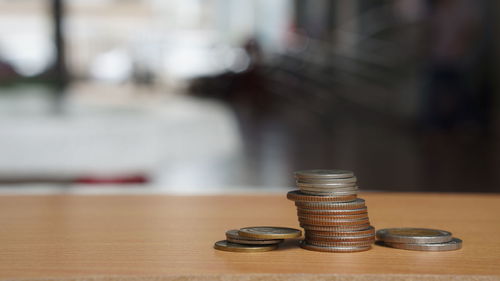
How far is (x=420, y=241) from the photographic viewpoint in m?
0.95

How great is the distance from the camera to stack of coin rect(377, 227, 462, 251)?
95cm

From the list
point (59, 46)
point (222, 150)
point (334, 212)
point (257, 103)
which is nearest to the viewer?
point (334, 212)

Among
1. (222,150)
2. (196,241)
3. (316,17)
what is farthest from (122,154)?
(316,17)

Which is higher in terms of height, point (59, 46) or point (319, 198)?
point (59, 46)

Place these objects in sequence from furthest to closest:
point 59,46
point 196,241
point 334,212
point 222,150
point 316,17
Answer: point 316,17 < point 59,46 < point 222,150 < point 196,241 < point 334,212

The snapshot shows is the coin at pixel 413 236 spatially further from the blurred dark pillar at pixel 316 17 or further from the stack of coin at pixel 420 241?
the blurred dark pillar at pixel 316 17

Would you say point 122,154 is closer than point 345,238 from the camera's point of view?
No

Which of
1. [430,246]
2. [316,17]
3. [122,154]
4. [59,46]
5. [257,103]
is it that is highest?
[316,17]

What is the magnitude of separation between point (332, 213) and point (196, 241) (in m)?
0.19

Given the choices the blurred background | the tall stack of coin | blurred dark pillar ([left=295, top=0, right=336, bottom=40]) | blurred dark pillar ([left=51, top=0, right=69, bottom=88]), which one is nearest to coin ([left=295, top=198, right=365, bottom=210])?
the tall stack of coin

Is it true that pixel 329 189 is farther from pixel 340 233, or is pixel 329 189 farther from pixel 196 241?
pixel 196 241

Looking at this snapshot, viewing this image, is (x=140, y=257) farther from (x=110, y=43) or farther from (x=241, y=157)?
(x=110, y=43)

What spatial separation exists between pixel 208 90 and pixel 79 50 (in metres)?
3.45

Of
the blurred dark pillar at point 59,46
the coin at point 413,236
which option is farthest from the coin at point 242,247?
the blurred dark pillar at point 59,46
